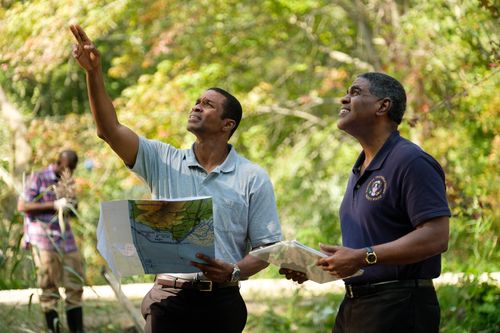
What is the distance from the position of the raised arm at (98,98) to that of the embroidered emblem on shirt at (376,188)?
1.10 metres

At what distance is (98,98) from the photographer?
13.3 feet

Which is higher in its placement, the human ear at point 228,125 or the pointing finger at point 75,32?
the pointing finger at point 75,32

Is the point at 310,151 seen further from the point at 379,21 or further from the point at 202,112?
the point at 202,112

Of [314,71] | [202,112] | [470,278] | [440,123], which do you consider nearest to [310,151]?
[314,71]

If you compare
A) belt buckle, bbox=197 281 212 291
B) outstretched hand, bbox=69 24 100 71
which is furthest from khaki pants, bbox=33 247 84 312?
outstretched hand, bbox=69 24 100 71

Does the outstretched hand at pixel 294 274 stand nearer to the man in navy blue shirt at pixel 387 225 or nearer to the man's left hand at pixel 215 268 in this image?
the man in navy blue shirt at pixel 387 225

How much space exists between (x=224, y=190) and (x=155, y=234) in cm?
57

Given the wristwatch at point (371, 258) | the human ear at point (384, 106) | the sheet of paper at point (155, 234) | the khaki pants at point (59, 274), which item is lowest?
the khaki pants at point (59, 274)

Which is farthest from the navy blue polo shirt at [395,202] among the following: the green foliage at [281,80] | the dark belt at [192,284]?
the green foliage at [281,80]

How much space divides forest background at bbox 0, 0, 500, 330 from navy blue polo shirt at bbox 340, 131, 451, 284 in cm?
458

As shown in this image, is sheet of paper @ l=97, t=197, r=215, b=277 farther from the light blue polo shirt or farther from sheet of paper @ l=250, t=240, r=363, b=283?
the light blue polo shirt

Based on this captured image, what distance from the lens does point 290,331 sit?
8227mm

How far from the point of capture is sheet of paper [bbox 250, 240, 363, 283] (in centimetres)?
354

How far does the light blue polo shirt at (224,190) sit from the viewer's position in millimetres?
4312
